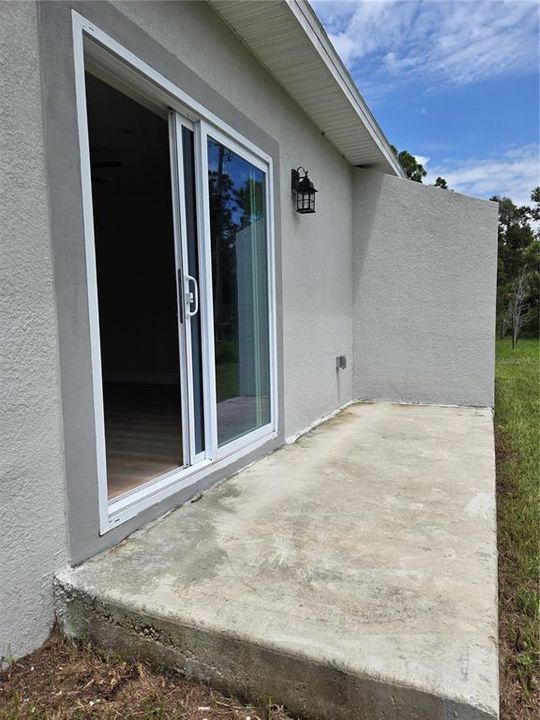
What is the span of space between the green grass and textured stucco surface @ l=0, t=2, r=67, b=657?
1.61 m

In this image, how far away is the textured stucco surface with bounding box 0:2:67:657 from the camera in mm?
1655

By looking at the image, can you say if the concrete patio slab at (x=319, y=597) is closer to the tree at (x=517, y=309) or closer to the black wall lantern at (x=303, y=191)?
the black wall lantern at (x=303, y=191)

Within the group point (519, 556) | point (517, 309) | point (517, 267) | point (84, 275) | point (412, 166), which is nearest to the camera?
point (84, 275)

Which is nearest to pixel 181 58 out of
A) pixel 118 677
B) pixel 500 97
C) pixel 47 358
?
pixel 47 358

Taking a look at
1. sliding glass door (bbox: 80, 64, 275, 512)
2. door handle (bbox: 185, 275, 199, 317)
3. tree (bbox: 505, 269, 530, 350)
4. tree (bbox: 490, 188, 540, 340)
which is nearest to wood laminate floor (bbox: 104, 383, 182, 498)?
sliding glass door (bbox: 80, 64, 275, 512)

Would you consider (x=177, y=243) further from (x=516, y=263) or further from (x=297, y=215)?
(x=516, y=263)

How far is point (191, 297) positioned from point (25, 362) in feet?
3.77

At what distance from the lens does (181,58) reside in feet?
8.70

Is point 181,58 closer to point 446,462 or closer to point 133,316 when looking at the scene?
point 446,462

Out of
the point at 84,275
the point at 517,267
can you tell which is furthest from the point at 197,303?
the point at 517,267

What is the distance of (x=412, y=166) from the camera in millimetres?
18469

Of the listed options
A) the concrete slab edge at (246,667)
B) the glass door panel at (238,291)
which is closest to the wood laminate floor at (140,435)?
the glass door panel at (238,291)

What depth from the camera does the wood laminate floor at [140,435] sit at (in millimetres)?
2770

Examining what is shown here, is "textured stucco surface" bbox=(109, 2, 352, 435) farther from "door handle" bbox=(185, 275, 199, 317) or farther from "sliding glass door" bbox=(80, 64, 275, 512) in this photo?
"door handle" bbox=(185, 275, 199, 317)
